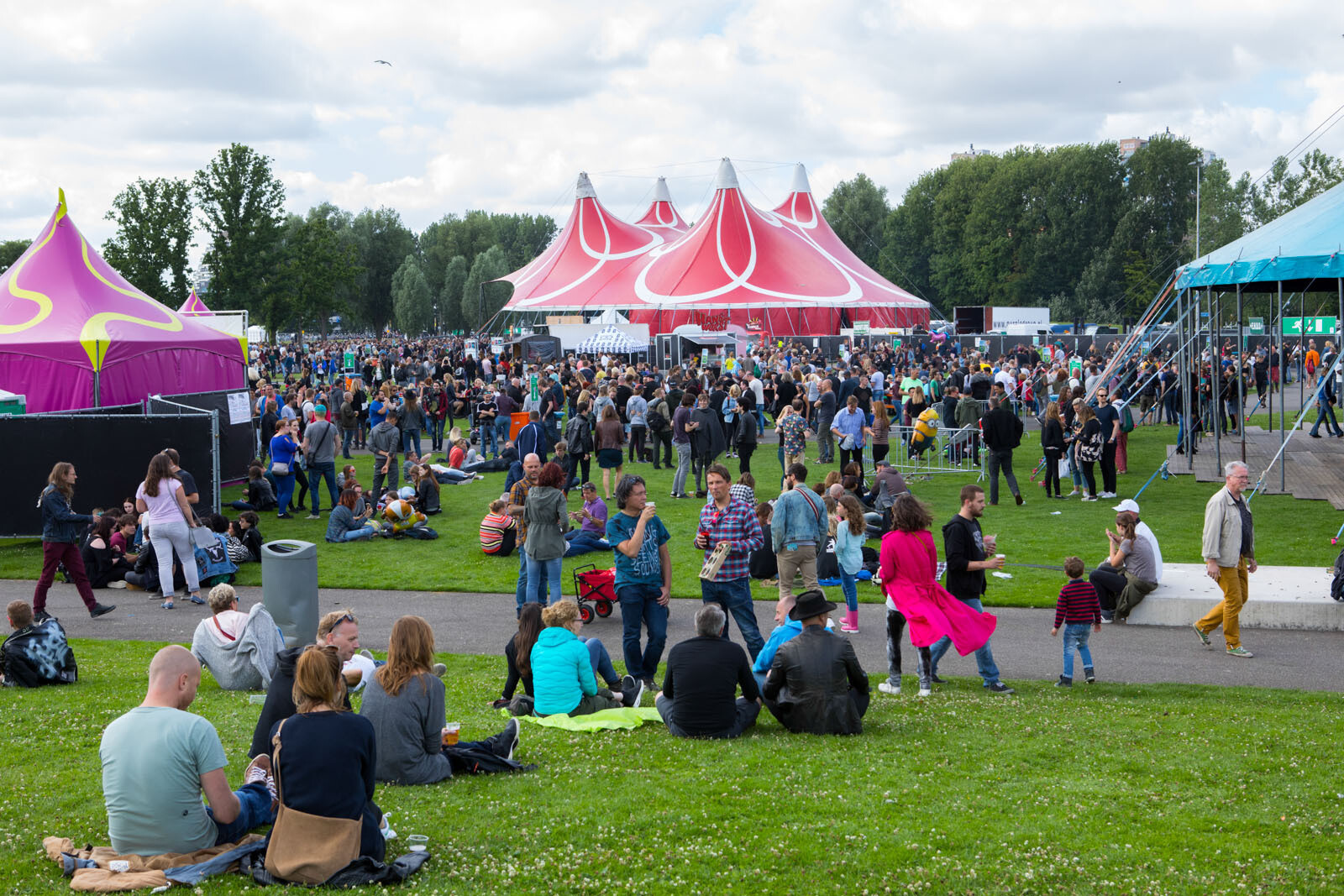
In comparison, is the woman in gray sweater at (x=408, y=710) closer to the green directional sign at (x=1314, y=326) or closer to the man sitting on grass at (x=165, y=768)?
the man sitting on grass at (x=165, y=768)

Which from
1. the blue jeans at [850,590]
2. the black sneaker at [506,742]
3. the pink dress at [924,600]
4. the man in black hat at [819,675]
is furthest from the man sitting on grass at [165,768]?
the blue jeans at [850,590]

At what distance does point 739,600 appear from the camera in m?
8.68

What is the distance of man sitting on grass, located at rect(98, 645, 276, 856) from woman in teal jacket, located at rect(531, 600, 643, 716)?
261cm

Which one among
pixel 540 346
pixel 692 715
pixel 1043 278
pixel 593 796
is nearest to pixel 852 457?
pixel 692 715

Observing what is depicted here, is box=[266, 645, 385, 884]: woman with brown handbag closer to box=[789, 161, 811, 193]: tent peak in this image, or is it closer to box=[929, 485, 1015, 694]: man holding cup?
box=[929, 485, 1015, 694]: man holding cup

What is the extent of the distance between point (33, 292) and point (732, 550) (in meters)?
14.3

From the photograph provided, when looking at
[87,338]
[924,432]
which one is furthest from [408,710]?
[924,432]

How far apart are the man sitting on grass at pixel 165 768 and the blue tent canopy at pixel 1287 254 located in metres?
14.3

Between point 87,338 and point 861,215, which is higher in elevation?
point 861,215

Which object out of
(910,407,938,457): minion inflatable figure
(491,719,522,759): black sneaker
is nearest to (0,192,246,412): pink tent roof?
(910,407,938,457): minion inflatable figure

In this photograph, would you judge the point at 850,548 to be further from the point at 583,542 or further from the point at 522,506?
the point at 583,542

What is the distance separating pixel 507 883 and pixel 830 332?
4666cm

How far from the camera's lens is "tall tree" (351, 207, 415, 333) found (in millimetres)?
88562

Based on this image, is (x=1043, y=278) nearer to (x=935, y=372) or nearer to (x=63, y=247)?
(x=935, y=372)
